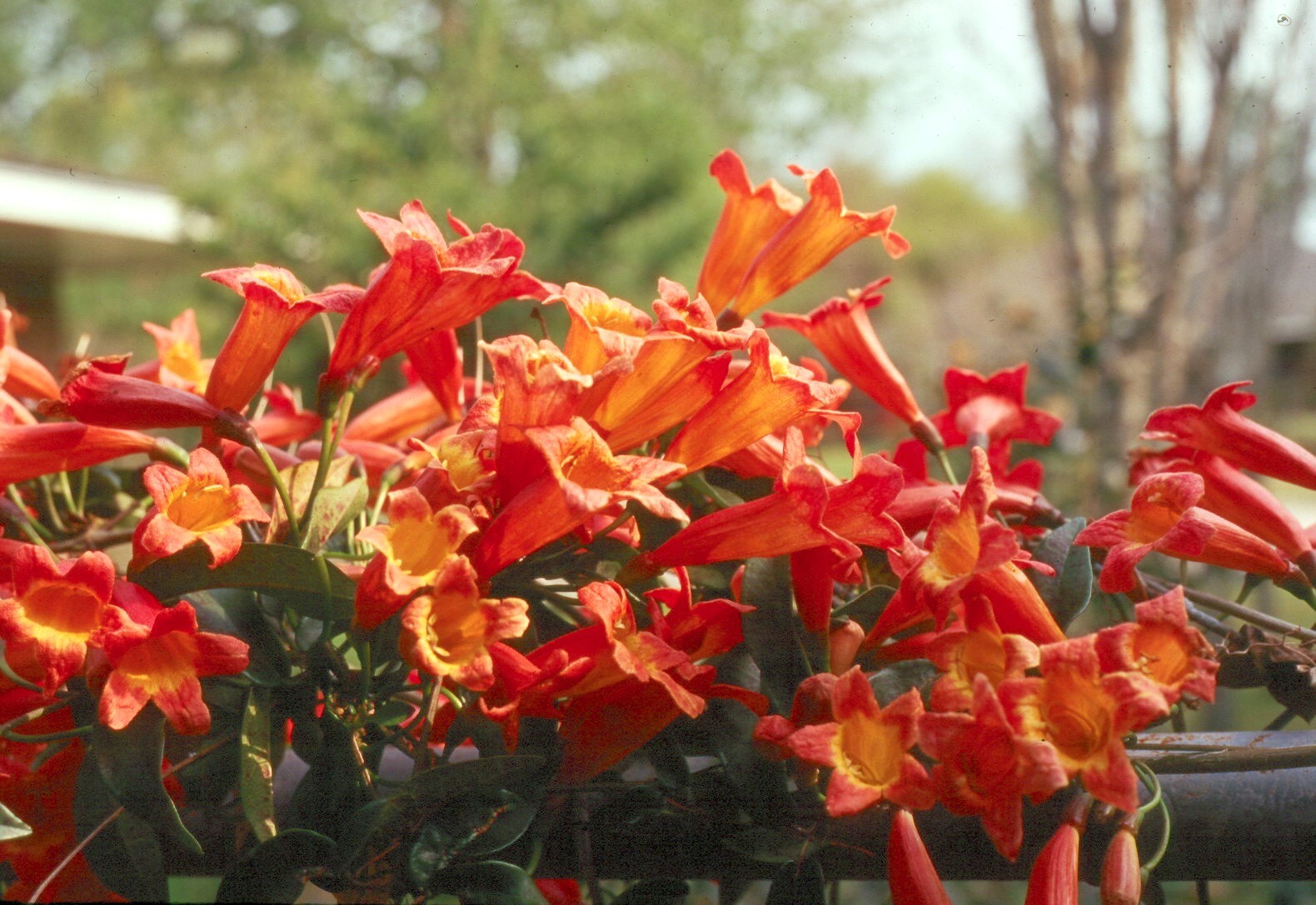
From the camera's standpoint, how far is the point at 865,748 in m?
0.47

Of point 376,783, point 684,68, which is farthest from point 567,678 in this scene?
point 684,68

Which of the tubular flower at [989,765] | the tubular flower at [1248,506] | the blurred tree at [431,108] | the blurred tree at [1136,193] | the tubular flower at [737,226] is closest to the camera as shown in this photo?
the tubular flower at [989,765]

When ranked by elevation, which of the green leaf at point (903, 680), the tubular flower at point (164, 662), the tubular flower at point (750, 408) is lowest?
the tubular flower at point (164, 662)

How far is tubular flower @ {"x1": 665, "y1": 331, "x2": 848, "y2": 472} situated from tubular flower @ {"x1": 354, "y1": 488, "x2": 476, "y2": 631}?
118 millimetres

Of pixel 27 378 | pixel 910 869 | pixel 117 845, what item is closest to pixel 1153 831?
pixel 910 869

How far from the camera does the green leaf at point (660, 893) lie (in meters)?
0.55

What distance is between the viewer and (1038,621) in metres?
0.51

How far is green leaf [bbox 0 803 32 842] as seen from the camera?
49cm

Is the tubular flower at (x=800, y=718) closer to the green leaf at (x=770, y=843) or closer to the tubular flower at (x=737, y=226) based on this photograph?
the green leaf at (x=770, y=843)

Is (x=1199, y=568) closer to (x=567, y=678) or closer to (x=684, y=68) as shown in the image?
(x=567, y=678)

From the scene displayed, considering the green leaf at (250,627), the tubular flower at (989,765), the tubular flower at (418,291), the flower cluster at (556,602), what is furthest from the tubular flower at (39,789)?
the tubular flower at (989,765)

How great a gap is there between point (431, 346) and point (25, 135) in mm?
16209

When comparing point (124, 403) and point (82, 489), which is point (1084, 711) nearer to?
point (124, 403)

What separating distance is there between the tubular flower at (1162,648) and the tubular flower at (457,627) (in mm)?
225
